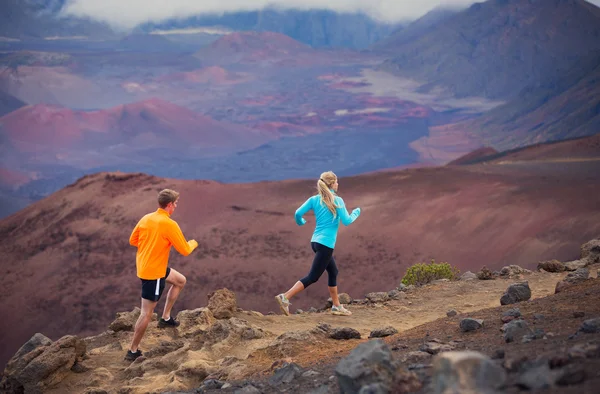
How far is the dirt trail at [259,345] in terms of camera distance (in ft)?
19.9

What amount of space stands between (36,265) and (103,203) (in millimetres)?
4875

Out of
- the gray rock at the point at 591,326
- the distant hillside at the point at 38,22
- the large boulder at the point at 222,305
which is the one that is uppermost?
the distant hillside at the point at 38,22

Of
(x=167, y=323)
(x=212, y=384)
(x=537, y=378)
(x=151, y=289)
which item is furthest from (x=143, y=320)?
(x=537, y=378)

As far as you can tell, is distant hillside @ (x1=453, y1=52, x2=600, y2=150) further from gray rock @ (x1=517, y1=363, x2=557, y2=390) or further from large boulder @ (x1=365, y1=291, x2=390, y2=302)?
gray rock @ (x1=517, y1=363, x2=557, y2=390)

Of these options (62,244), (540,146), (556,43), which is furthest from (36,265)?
(556,43)

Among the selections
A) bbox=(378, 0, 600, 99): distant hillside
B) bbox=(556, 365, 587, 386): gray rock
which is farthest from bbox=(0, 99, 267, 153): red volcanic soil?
bbox=(556, 365, 587, 386): gray rock

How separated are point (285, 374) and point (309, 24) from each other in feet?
316

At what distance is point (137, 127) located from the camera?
7694cm

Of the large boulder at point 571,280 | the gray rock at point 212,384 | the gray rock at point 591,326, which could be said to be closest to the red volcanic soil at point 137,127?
the large boulder at point 571,280

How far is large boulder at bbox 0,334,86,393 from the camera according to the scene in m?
6.61

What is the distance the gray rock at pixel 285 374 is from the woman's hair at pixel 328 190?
236 centimetres

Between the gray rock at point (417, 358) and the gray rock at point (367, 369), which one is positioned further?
the gray rock at point (417, 358)

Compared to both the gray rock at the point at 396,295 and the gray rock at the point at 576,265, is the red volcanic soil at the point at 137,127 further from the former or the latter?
the gray rock at the point at 396,295

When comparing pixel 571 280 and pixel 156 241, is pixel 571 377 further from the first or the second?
pixel 571 280
